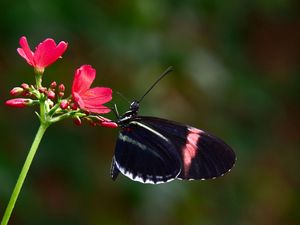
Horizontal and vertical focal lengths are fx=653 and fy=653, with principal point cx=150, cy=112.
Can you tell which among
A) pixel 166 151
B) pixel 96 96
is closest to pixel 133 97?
pixel 166 151

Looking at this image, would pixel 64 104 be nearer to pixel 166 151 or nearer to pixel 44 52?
pixel 44 52

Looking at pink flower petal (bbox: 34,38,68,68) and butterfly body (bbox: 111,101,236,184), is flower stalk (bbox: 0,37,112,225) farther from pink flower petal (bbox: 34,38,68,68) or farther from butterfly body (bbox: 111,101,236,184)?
butterfly body (bbox: 111,101,236,184)

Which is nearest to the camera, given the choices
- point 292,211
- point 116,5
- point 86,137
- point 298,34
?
point 86,137

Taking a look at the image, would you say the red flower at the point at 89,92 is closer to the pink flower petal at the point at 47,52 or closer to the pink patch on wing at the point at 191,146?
the pink flower petal at the point at 47,52

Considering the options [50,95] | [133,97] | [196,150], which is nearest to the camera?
[50,95]

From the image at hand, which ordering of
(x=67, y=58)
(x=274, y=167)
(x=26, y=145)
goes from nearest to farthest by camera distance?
(x=26, y=145) → (x=67, y=58) → (x=274, y=167)

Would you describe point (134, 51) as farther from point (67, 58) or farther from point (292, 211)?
point (292, 211)

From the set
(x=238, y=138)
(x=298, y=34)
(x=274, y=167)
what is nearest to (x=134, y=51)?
(x=238, y=138)
